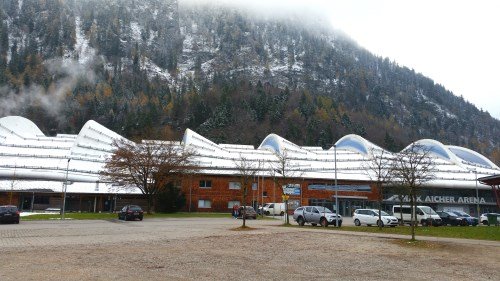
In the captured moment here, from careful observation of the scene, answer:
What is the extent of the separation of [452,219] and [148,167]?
34214 mm

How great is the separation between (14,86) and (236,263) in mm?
181205

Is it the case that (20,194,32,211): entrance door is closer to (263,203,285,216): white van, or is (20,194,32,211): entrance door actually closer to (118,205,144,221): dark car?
(118,205,144,221): dark car

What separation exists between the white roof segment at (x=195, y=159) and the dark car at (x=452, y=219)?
2107cm

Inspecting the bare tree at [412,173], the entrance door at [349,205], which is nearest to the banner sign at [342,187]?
the entrance door at [349,205]

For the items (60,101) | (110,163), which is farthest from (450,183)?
(60,101)

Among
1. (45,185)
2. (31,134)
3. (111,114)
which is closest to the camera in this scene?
(45,185)

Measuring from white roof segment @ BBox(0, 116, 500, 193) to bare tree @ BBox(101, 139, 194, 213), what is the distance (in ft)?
22.5

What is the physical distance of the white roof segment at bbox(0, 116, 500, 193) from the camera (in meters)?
62.6

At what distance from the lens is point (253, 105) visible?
152m

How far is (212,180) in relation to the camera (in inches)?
2547

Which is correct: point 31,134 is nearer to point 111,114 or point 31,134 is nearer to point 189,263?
point 111,114

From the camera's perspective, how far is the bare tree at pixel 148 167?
168 ft

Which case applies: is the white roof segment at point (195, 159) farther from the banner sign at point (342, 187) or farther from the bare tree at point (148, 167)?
the bare tree at point (148, 167)

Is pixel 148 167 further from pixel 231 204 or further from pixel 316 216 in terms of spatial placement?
pixel 316 216
